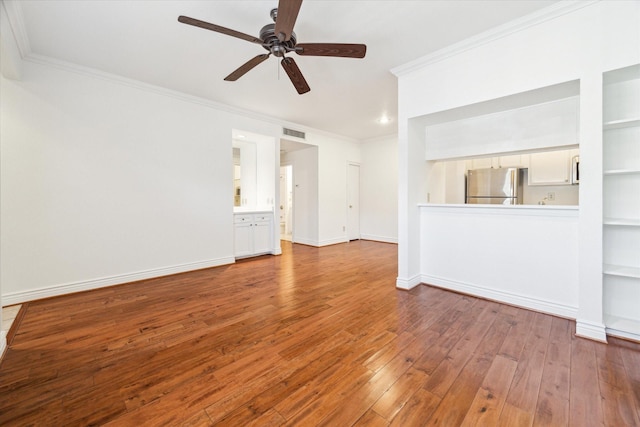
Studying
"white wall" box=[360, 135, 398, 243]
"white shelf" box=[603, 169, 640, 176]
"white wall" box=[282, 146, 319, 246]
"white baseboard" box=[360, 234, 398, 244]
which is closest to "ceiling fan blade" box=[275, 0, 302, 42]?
"white shelf" box=[603, 169, 640, 176]

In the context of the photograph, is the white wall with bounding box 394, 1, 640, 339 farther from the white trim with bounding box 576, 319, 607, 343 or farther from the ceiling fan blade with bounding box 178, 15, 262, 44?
the ceiling fan blade with bounding box 178, 15, 262, 44

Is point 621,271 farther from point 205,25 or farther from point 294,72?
point 205,25

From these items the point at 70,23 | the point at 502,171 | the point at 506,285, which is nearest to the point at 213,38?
the point at 70,23

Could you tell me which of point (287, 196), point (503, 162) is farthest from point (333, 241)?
point (503, 162)

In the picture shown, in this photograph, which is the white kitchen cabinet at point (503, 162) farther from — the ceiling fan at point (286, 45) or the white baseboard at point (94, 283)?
the white baseboard at point (94, 283)

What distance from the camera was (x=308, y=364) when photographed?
1.83m

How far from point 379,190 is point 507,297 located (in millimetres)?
4427

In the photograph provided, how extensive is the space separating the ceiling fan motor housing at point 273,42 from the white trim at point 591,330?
343 centimetres

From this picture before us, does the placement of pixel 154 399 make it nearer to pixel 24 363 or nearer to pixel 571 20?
pixel 24 363

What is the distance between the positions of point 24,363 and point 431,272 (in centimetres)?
398

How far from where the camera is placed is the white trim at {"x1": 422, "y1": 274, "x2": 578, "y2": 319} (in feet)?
8.26

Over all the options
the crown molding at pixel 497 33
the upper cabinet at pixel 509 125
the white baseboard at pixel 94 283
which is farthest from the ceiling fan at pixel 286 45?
the white baseboard at pixel 94 283

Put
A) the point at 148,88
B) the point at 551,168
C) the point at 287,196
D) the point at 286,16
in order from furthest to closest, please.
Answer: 1. the point at 287,196
2. the point at 551,168
3. the point at 148,88
4. the point at 286,16

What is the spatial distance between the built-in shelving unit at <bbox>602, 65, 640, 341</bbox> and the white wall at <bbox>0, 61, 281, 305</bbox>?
4765 millimetres
